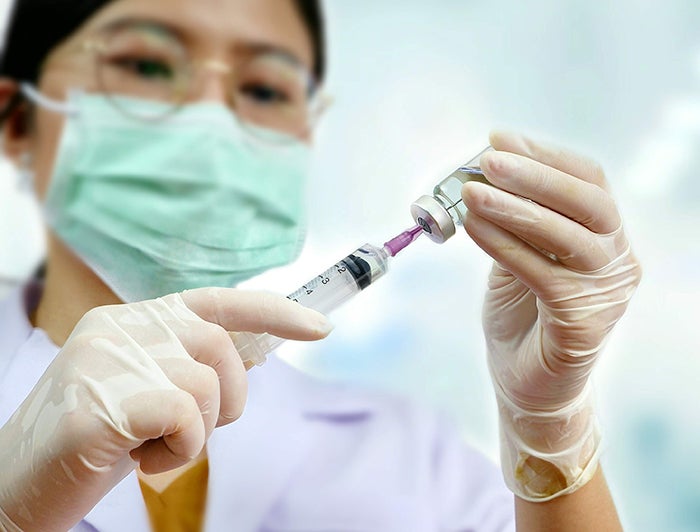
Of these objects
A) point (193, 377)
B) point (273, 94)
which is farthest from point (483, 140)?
point (193, 377)

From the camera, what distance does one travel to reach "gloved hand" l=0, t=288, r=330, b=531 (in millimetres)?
703

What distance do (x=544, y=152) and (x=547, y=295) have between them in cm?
18

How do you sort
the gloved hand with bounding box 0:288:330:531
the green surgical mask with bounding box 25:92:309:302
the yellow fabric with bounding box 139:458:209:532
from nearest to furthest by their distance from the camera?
the gloved hand with bounding box 0:288:330:531 < the yellow fabric with bounding box 139:458:209:532 < the green surgical mask with bounding box 25:92:309:302

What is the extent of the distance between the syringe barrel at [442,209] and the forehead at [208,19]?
0.64 m

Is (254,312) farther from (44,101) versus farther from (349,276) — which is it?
(44,101)

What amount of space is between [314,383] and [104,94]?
2.12 feet

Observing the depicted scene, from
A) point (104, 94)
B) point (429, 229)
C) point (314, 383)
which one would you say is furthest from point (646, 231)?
point (104, 94)

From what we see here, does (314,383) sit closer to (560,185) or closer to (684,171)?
(560,185)

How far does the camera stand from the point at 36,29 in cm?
133

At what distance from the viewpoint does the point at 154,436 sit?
2.36 ft

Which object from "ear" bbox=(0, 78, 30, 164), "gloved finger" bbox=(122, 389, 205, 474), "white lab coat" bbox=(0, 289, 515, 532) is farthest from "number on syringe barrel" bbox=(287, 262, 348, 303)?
"ear" bbox=(0, 78, 30, 164)

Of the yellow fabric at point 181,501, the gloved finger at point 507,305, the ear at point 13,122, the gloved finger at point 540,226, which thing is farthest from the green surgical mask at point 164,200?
the gloved finger at point 540,226

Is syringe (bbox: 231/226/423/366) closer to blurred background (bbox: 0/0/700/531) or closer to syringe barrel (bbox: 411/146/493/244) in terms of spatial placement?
syringe barrel (bbox: 411/146/493/244)

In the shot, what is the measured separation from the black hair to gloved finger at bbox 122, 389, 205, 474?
0.85 meters
